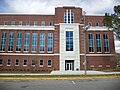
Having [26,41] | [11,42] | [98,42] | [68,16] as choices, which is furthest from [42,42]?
[98,42]

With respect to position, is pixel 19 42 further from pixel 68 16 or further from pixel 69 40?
pixel 68 16

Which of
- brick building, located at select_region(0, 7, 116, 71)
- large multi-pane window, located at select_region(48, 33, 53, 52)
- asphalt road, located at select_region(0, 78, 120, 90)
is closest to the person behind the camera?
asphalt road, located at select_region(0, 78, 120, 90)

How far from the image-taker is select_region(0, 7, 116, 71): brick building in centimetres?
3316

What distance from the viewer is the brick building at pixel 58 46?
33156 millimetres

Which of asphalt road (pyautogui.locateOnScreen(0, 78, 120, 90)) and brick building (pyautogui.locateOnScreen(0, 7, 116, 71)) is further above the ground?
brick building (pyautogui.locateOnScreen(0, 7, 116, 71))

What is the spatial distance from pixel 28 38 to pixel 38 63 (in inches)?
243

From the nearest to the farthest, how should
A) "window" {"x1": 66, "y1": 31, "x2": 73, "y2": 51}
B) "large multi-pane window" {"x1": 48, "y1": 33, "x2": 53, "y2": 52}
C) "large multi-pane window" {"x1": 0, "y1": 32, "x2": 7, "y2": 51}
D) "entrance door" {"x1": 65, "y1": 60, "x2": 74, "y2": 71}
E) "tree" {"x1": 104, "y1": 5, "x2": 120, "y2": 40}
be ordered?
"tree" {"x1": 104, "y1": 5, "x2": 120, "y2": 40} < "window" {"x1": 66, "y1": 31, "x2": 73, "y2": 51} < "entrance door" {"x1": 65, "y1": 60, "x2": 74, "y2": 71} < "large multi-pane window" {"x1": 0, "y1": 32, "x2": 7, "y2": 51} < "large multi-pane window" {"x1": 48, "y1": 33, "x2": 53, "y2": 52}

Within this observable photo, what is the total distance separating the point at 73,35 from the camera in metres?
33.9

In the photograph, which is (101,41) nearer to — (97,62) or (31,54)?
(97,62)

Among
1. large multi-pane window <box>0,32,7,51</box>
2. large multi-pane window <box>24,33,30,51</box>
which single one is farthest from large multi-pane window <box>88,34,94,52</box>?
large multi-pane window <box>0,32,7,51</box>

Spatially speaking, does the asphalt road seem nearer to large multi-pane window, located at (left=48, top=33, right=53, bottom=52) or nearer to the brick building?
Answer: the brick building

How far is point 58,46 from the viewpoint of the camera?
1314 inches

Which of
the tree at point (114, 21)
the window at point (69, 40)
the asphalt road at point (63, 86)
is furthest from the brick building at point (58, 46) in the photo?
the asphalt road at point (63, 86)

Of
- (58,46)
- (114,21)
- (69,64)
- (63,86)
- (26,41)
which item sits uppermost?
(114,21)
